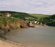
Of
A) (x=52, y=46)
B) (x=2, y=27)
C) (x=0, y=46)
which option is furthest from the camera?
(x=2, y=27)

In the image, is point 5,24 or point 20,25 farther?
point 20,25

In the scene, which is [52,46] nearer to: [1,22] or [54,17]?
[1,22]

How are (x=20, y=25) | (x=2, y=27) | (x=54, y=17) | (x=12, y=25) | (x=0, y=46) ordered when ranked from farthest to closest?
(x=54, y=17)
(x=20, y=25)
(x=12, y=25)
(x=2, y=27)
(x=0, y=46)

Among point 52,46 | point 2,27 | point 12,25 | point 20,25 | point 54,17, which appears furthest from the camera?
Answer: point 54,17

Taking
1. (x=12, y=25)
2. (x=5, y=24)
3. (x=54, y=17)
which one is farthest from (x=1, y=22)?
(x=54, y=17)

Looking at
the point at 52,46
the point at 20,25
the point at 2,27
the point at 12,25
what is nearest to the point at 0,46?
the point at 52,46

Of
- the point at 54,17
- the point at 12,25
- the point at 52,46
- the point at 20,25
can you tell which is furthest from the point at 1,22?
the point at 54,17

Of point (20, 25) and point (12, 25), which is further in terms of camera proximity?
point (20, 25)

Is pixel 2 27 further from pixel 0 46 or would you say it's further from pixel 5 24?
pixel 0 46

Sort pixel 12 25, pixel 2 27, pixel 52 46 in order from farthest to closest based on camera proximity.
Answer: pixel 12 25
pixel 2 27
pixel 52 46
